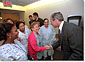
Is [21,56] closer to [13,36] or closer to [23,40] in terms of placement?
[13,36]

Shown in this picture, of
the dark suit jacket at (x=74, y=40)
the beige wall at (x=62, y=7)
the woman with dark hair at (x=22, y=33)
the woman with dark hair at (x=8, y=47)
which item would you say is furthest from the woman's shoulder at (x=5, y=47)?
the beige wall at (x=62, y=7)

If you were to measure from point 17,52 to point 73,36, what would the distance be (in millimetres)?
577

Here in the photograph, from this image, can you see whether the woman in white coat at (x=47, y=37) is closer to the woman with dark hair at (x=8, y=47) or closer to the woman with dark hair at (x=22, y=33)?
the woman with dark hair at (x=22, y=33)

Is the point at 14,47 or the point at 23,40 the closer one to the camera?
the point at 14,47

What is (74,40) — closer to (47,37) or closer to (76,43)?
(76,43)

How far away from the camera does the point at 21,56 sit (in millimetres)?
769

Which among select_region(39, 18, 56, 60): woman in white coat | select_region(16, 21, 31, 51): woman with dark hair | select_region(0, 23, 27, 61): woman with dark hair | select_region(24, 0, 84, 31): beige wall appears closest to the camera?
select_region(0, 23, 27, 61): woman with dark hair

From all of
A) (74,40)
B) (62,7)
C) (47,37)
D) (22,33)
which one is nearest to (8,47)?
(74,40)

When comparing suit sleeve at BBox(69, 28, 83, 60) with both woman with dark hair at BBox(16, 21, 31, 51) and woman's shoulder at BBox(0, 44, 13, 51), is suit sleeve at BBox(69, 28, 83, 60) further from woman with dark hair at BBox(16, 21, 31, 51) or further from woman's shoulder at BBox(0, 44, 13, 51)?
woman with dark hair at BBox(16, 21, 31, 51)

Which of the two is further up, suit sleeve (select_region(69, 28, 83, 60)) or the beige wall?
the beige wall

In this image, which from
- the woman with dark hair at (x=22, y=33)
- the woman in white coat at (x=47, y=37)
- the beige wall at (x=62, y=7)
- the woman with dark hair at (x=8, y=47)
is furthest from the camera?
the beige wall at (x=62, y=7)

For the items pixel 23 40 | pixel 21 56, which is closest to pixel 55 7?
pixel 23 40

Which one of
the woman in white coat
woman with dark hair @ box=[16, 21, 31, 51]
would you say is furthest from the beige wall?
woman with dark hair @ box=[16, 21, 31, 51]

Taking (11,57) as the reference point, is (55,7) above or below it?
above
